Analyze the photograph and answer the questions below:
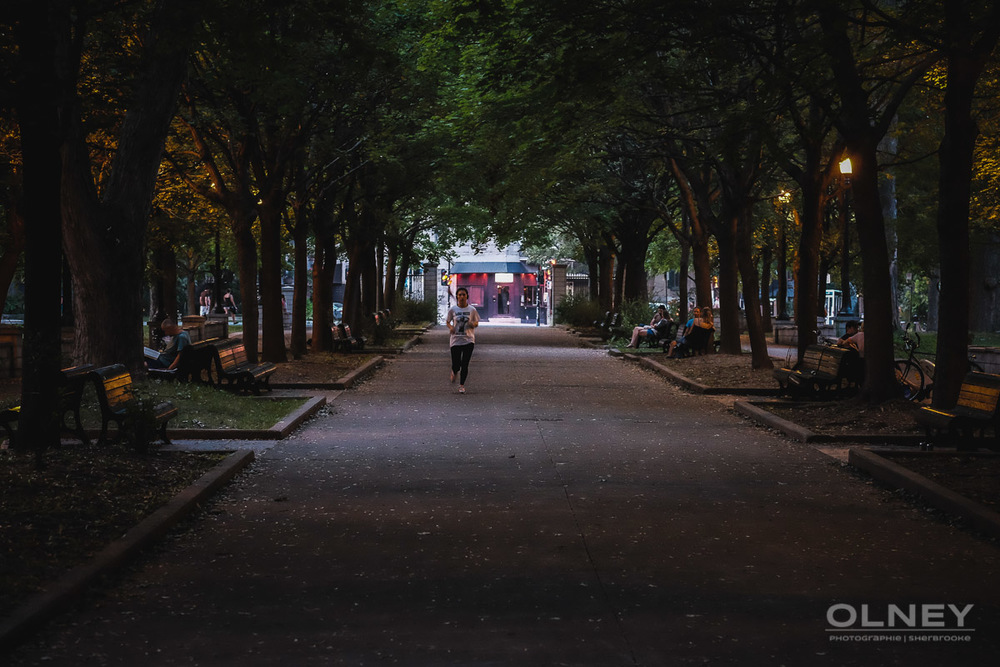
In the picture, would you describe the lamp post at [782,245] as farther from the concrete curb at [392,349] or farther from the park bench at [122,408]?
the park bench at [122,408]

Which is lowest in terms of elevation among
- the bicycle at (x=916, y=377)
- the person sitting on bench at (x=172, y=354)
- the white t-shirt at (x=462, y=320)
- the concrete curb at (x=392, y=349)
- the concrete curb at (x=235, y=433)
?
the concrete curb at (x=392, y=349)

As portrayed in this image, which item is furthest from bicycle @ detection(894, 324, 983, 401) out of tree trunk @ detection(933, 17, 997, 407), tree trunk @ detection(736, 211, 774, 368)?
tree trunk @ detection(736, 211, 774, 368)

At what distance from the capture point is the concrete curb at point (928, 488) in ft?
29.0

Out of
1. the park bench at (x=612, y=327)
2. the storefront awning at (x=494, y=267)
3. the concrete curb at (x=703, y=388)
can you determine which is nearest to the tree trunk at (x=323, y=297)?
the concrete curb at (x=703, y=388)

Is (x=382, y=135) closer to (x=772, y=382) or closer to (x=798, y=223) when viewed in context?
(x=772, y=382)

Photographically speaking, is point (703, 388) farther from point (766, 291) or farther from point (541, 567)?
point (766, 291)

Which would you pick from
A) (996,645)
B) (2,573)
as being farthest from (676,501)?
(2,573)

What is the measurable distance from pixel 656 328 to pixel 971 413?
23489mm

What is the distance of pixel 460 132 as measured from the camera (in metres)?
27.3

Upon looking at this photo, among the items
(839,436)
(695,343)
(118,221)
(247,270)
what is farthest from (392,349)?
(839,436)

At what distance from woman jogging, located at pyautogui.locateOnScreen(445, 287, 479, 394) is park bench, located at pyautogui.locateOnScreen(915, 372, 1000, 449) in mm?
9771

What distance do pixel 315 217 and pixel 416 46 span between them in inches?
310

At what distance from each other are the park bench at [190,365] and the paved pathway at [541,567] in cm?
499

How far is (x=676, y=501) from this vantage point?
10.1 meters
